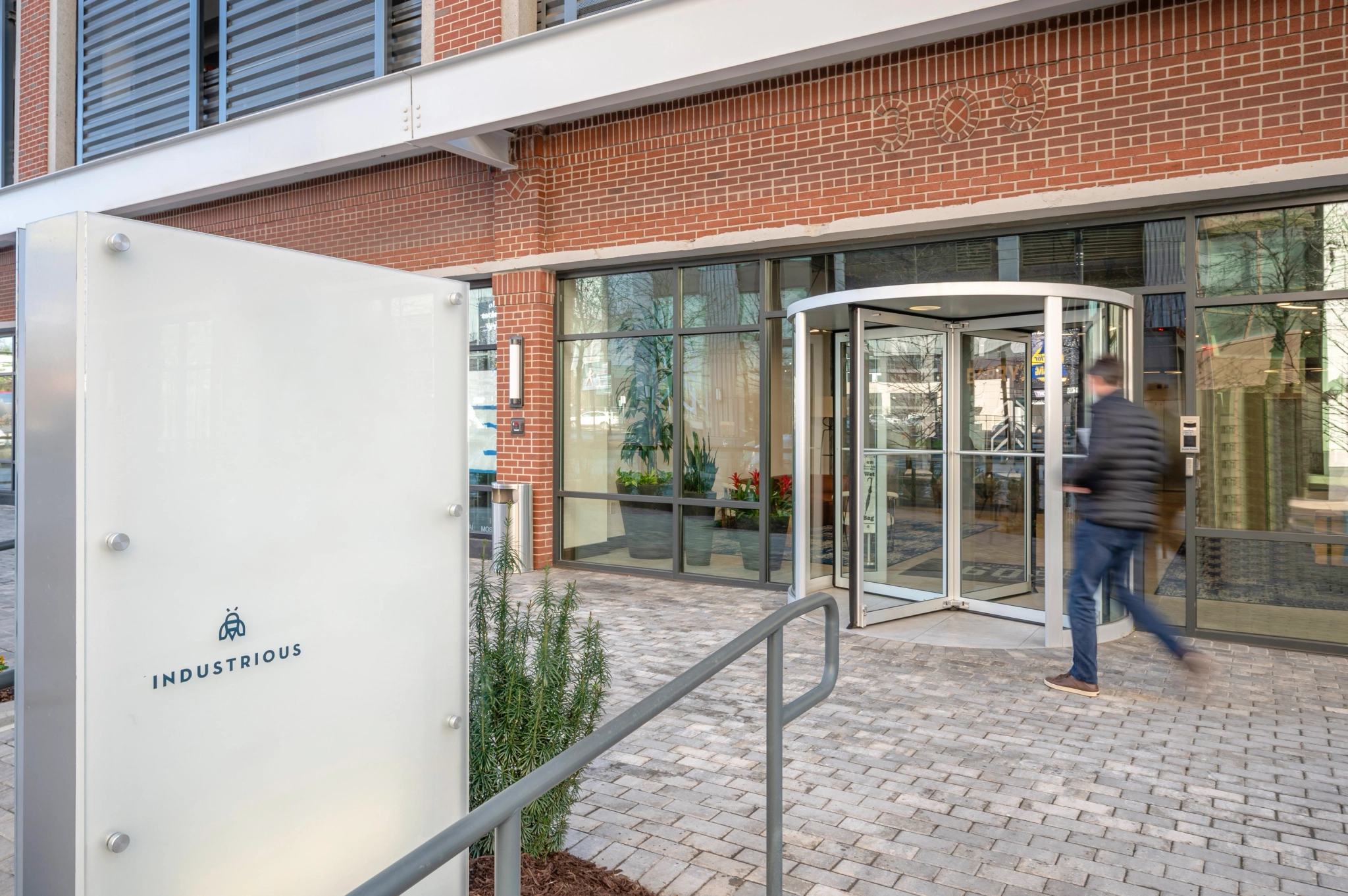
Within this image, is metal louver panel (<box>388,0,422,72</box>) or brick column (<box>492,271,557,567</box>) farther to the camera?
metal louver panel (<box>388,0,422,72</box>)

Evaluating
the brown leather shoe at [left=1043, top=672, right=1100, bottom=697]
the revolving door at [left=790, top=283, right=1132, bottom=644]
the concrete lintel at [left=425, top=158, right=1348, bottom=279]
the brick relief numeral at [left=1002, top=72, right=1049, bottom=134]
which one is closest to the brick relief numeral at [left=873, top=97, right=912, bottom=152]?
the concrete lintel at [left=425, top=158, right=1348, bottom=279]

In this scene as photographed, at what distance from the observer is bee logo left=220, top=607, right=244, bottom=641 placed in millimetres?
1787

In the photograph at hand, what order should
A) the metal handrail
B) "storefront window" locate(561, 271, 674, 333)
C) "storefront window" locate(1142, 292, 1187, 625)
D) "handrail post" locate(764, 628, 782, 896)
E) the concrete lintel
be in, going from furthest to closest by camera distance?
1. "storefront window" locate(561, 271, 674, 333)
2. "storefront window" locate(1142, 292, 1187, 625)
3. the concrete lintel
4. "handrail post" locate(764, 628, 782, 896)
5. the metal handrail

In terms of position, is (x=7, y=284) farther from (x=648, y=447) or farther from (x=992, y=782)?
(x=992, y=782)

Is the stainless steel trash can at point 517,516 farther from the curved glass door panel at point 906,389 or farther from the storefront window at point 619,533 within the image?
the curved glass door panel at point 906,389

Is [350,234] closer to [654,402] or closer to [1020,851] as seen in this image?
[654,402]

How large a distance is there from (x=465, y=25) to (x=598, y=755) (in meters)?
9.42

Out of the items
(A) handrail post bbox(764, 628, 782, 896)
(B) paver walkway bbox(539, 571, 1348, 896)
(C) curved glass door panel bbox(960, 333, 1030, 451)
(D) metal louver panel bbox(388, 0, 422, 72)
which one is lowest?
(B) paver walkway bbox(539, 571, 1348, 896)

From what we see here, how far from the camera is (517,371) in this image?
9883 millimetres

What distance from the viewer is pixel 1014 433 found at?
7.62m

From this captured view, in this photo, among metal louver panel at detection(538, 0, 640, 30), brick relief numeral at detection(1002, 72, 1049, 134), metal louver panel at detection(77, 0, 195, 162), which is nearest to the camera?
brick relief numeral at detection(1002, 72, 1049, 134)

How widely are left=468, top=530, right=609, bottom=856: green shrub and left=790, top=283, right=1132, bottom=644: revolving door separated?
4062 mm

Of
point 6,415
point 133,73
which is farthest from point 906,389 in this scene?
point 6,415

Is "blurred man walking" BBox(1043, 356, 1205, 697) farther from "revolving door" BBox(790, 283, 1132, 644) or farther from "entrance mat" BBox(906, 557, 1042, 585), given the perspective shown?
"entrance mat" BBox(906, 557, 1042, 585)
